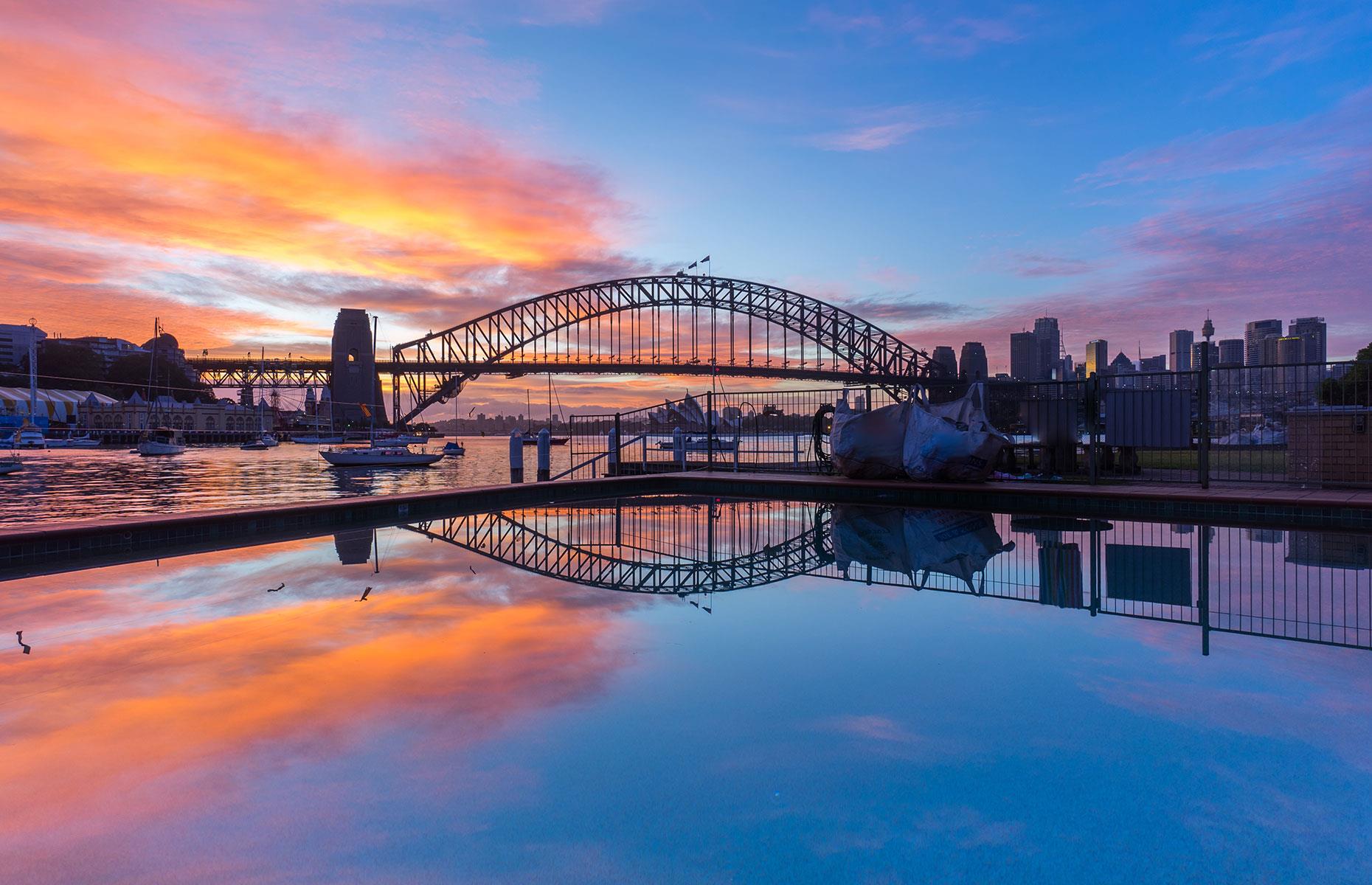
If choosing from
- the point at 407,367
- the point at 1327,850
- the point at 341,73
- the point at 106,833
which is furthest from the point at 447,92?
the point at 407,367

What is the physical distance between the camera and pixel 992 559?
6.73m

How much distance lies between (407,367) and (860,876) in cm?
9351

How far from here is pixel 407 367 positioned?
8856cm

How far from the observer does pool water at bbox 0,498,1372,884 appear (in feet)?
6.93

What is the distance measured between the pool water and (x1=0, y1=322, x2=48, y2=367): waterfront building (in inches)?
6171

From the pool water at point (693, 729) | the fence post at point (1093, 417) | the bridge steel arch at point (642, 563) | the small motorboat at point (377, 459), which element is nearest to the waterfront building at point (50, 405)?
the small motorboat at point (377, 459)

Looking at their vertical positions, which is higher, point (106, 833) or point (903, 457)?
point (903, 457)

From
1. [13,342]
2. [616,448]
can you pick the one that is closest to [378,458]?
[616,448]

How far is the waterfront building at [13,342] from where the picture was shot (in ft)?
422

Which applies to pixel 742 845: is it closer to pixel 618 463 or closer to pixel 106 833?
pixel 106 833

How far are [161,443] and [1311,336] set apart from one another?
79.8 metres

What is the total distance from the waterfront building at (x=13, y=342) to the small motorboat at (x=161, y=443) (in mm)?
72909

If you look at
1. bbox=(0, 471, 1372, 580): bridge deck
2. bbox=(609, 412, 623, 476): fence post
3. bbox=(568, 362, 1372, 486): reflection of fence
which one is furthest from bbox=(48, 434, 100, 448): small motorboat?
bbox=(0, 471, 1372, 580): bridge deck

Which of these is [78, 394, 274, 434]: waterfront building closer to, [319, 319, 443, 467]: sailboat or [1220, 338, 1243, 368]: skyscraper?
[319, 319, 443, 467]: sailboat
